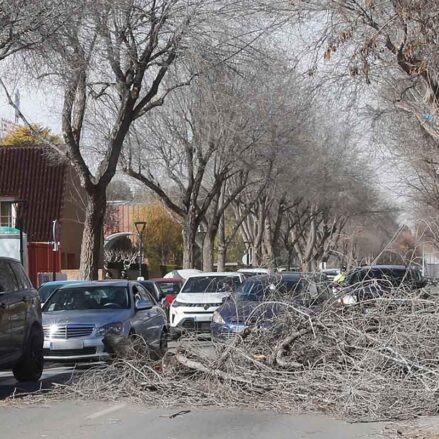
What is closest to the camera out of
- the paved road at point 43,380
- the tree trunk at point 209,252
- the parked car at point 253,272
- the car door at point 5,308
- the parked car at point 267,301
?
the car door at point 5,308

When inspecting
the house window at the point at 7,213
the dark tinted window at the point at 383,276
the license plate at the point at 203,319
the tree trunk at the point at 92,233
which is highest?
the house window at the point at 7,213

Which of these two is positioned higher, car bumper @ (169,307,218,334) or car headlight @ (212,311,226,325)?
car headlight @ (212,311,226,325)

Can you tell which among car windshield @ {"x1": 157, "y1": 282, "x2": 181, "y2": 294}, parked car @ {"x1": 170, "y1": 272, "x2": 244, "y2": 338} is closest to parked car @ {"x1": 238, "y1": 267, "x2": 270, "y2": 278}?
parked car @ {"x1": 170, "y1": 272, "x2": 244, "y2": 338}

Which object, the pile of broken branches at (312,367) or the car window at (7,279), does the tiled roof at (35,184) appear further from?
the pile of broken branches at (312,367)

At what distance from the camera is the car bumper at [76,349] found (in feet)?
45.6

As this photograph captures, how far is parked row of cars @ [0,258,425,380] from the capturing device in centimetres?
1187

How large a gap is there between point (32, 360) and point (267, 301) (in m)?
3.72

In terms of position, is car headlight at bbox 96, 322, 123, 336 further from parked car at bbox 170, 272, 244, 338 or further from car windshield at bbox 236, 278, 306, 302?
parked car at bbox 170, 272, 244, 338

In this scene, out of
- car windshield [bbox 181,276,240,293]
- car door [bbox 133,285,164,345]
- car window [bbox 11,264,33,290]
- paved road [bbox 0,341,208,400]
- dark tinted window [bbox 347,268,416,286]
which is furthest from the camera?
car windshield [bbox 181,276,240,293]

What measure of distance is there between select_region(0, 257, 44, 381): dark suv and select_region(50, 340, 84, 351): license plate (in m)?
0.89

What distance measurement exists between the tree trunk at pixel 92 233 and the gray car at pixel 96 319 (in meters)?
6.11

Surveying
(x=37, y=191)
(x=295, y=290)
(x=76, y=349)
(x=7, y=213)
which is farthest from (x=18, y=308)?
(x=37, y=191)

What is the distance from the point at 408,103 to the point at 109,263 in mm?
35495

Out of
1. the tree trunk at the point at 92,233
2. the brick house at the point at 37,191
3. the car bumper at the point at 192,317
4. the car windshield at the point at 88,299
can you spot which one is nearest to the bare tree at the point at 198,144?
the tree trunk at the point at 92,233
